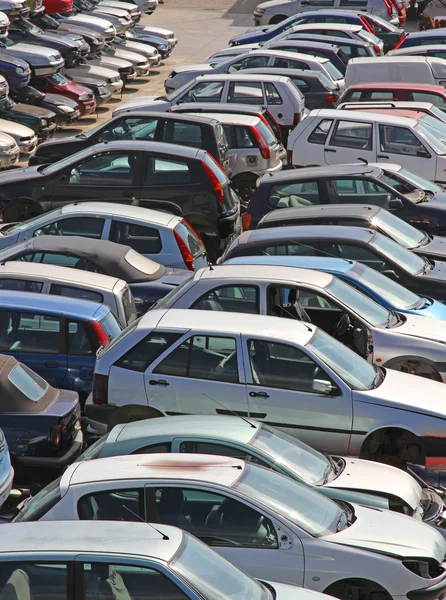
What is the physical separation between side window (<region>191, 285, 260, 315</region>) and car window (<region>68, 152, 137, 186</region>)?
4.63 meters

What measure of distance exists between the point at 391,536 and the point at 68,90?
1724cm

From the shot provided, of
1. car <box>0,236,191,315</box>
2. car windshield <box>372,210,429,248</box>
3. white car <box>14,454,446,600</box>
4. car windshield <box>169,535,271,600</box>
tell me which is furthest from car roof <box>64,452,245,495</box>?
car windshield <box>372,210,429,248</box>

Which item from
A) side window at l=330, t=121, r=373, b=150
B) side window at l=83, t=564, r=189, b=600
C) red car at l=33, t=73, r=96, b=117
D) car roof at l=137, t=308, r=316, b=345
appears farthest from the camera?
red car at l=33, t=73, r=96, b=117

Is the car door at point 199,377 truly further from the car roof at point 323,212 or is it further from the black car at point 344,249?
the car roof at point 323,212

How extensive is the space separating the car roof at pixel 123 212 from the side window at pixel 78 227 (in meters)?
0.10

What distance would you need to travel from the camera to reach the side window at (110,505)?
267 inches

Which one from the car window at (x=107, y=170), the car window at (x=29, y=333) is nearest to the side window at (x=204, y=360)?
the car window at (x=29, y=333)

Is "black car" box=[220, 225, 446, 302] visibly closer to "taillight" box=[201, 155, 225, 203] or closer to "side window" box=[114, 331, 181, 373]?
"taillight" box=[201, 155, 225, 203]

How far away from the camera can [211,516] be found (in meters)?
6.82

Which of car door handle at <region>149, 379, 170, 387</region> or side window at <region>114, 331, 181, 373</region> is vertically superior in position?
side window at <region>114, 331, 181, 373</region>

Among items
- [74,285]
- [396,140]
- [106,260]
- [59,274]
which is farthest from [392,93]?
[74,285]

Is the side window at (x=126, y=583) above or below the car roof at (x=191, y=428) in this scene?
above

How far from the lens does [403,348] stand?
10195 millimetres

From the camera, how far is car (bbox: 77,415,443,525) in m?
7.52
